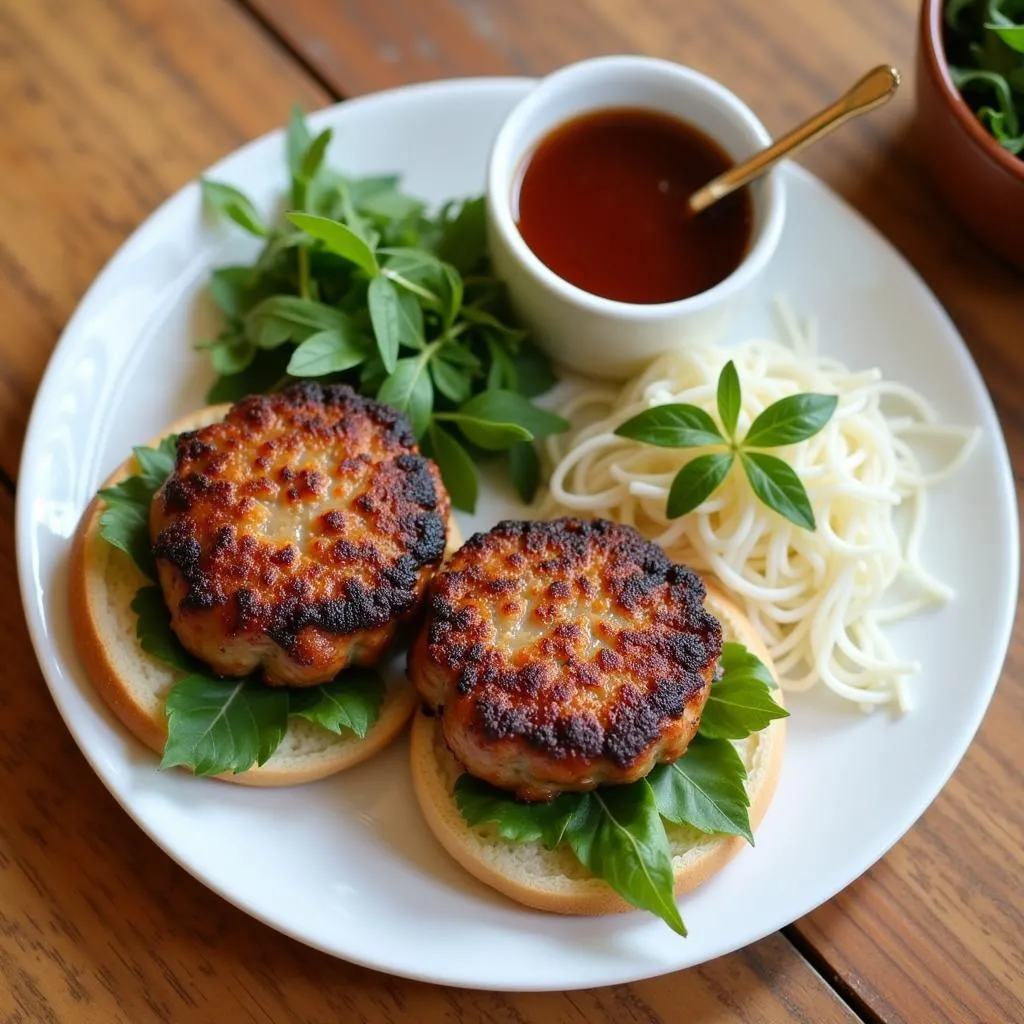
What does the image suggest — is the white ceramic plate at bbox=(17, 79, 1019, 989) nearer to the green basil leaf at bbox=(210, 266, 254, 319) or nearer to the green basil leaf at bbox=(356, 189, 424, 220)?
the green basil leaf at bbox=(210, 266, 254, 319)

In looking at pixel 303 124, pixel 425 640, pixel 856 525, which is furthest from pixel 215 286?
pixel 856 525

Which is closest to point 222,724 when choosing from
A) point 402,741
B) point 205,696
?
point 205,696

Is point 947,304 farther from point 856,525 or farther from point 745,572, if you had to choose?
point 745,572

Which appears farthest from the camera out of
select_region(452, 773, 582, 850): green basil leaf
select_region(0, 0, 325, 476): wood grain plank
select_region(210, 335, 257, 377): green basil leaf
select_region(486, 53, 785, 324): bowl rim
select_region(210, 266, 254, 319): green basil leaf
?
select_region(0, 0, 325, 476): wood grain plank

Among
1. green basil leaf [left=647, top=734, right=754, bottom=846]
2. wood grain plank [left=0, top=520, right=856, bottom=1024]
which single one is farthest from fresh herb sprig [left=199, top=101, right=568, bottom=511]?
wood grain plank [left=0, top=520, right=856, bottom=1024]

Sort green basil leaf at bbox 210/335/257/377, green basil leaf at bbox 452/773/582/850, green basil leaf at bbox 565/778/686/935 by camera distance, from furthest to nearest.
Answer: green basil leaf at bbox 210/335/257/377 < green basil leaf at bbox 452/773/582/850 < green basil leaf at bbox 565/778/686/935

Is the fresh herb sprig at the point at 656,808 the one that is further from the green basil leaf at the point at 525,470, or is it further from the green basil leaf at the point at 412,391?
the green basil leaf at the point at 412,391

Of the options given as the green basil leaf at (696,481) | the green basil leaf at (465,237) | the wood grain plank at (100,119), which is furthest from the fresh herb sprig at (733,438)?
the wood grain plank at (100,119)
